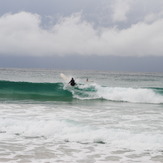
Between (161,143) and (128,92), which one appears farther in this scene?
(128,92)

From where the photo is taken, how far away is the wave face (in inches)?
935

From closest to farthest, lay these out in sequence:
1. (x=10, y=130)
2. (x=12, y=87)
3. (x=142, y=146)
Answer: (x=142, y=146)
(x=10, y=130)
(x=12, y=87)

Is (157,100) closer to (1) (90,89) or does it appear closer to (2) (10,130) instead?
(1) (90,89)

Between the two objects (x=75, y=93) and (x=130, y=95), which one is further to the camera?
(x=75, y=93)

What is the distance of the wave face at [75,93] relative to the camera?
23.8 m

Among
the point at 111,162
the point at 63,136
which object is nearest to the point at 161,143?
the point at 111,162

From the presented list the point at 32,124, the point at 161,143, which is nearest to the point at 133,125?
the point at 161,143

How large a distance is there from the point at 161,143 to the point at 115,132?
1412 millimetres

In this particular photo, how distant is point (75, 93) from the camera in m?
26.6

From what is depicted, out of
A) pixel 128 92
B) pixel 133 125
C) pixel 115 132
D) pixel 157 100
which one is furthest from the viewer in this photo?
pixel 128 92

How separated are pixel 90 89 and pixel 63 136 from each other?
19.9 m

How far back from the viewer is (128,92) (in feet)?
83.3

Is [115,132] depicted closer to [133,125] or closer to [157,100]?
[133,125]

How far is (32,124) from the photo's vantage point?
407 inches
